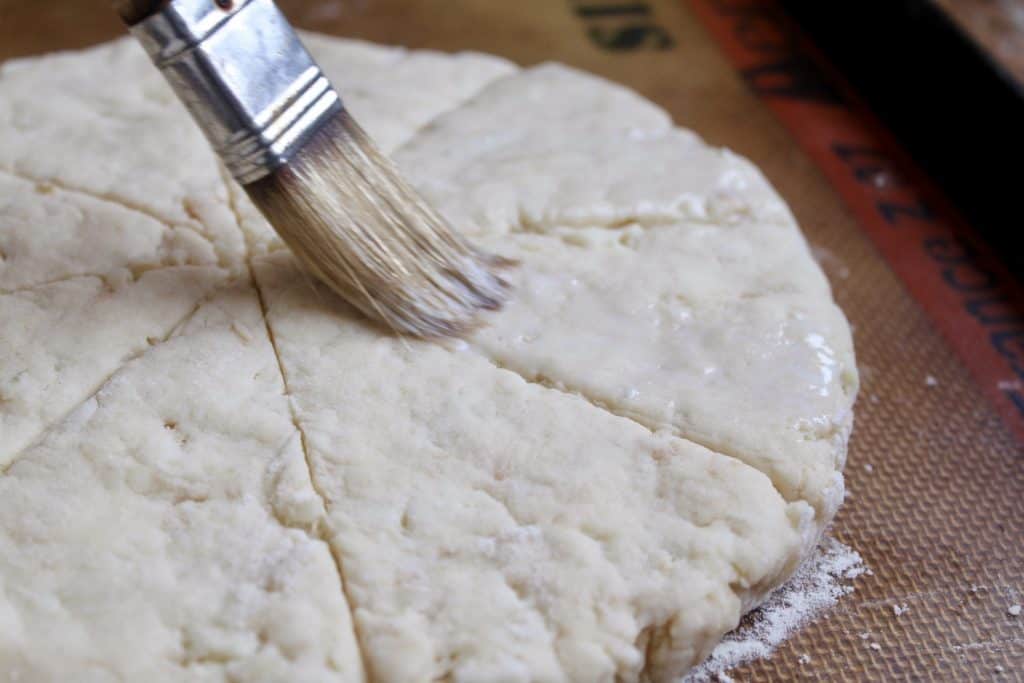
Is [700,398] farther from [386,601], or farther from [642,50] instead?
[642,50]

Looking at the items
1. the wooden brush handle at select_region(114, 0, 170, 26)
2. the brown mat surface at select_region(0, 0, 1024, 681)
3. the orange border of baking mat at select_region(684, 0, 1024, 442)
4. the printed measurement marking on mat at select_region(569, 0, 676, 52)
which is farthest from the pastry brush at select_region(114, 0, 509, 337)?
the printed measurement marking on mat at select_region(569, 0, 676, 52)

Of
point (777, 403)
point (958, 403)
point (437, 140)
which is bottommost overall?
point (958, 403)

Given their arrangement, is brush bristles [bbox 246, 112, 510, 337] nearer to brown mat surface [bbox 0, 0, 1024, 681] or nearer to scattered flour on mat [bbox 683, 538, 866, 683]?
scattered flour on mat [bbox 683, 538, 866, 683]

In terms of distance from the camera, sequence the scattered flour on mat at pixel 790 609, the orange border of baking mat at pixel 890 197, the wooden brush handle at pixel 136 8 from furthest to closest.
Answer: the orange border of baking mat at pixel 890 197
the scattered flour on mat at pixel 790 609
the wooden brush handle at pixel 136 8

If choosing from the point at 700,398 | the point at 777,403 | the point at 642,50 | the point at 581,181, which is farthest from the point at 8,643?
the point at 642,50

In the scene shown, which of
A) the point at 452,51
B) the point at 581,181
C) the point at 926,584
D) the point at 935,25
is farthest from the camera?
the point at 452,51

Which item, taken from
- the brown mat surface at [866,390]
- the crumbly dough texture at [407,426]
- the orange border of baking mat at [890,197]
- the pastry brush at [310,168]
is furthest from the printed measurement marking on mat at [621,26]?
the pastry brush at [310,168]

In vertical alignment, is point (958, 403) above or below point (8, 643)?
below

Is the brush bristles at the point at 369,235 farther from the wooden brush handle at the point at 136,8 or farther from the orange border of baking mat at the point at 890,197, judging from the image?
the orange border of baking mat at the point at 890,197
